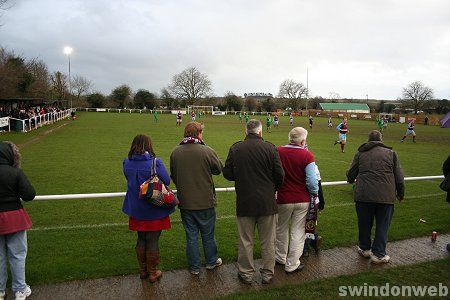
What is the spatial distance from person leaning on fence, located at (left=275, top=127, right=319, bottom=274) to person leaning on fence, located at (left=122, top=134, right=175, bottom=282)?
4.96 feet

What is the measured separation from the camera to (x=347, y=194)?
30.3ft

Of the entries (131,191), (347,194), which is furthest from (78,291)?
(347,194)

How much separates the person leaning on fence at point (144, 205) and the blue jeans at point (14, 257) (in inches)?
47.7

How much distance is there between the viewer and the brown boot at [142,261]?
14.5ft

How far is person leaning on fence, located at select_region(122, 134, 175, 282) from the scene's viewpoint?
4234 millimetres

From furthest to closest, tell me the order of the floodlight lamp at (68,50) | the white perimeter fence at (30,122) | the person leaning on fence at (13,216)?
the floodlight lamp at (68,50) → the white perimeter fence at (30,122) → the person leaning on fence at (13,216)

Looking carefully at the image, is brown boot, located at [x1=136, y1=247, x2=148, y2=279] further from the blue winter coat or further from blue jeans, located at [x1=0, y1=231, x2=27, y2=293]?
blue jeans, located at [x1=0, y1=231, x2=27, y2=293]

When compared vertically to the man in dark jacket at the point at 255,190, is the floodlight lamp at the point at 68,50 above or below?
above

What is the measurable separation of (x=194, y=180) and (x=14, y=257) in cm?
220

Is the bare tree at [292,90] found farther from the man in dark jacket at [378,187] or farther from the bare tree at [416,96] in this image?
the man in dark jacket at [378,187]

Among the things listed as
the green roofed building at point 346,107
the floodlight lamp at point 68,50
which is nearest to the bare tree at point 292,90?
the green roofed building at point 346,107

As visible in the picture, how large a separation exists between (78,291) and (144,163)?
1725mm

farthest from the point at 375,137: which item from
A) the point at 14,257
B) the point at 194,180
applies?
the point at 14,257

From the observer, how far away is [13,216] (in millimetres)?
3832
